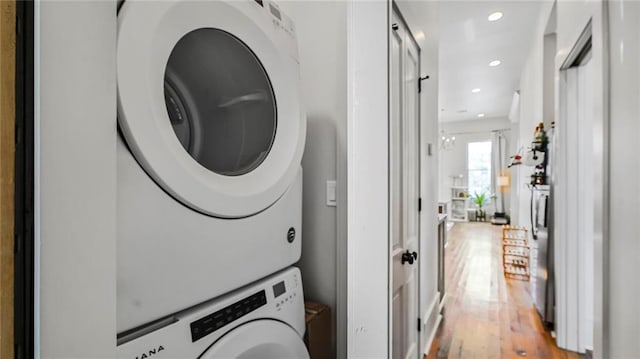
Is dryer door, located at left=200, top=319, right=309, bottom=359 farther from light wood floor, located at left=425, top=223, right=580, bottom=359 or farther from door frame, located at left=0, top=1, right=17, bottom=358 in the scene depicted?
light wood floor, located at left=425, top=223, right=580, bottom=359

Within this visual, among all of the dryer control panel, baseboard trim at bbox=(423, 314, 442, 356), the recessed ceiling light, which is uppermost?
the recessed ceiling light

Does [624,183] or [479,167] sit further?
[479,167]

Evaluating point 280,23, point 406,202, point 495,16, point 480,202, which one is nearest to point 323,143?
point 280,23

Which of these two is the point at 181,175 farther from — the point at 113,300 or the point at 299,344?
the point at 299,344

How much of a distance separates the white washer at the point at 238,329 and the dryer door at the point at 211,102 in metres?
0.21

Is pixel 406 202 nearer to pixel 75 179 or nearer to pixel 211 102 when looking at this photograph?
pixel 211 102

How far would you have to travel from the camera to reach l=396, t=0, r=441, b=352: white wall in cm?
201

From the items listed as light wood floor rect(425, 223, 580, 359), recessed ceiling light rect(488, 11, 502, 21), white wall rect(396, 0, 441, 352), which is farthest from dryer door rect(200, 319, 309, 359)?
recessed ceiling light rect(488, 11, 502, 21)

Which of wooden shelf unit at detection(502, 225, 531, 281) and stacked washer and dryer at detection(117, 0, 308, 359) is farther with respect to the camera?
wooden shelf unit at detection(502, 225, 531, 281)

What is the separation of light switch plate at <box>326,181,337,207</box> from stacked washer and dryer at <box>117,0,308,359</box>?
0.28m

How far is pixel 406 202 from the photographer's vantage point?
1639mm

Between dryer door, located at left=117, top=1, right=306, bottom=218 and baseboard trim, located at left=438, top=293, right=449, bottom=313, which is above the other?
dryer door, located at left=117, top=1, right=306, bottom=218

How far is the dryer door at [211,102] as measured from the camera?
548 mm

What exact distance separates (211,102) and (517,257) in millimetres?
4511
